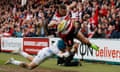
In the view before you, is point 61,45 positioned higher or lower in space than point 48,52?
higher

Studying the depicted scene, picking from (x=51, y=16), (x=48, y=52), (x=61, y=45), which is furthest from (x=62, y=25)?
(x=51, y=16)

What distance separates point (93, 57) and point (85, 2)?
447 cm

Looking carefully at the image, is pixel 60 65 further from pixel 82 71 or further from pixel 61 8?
pixel 61 8

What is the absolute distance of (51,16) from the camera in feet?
83.3

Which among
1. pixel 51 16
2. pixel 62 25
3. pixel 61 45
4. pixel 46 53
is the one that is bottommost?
pixel 46 53

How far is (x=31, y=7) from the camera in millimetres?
30297

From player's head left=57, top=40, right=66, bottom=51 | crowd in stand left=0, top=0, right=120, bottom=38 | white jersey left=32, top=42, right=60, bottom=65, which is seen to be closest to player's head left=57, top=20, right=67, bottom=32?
player's head left=57, top=40, right=66, bottom=51

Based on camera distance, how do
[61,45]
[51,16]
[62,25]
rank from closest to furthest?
[62,25] < [61,45] < [51,16]

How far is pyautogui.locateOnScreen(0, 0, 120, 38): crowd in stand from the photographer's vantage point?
66.3 ft

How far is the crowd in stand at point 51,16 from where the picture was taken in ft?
66.3

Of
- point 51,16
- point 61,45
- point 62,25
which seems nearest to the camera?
point 62,25

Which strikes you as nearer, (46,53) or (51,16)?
(46,53)

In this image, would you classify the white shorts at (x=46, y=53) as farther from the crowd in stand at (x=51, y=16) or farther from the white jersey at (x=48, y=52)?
the crowd in stand at (x=51, y=16)

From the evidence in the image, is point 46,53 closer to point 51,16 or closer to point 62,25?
point 62,25
